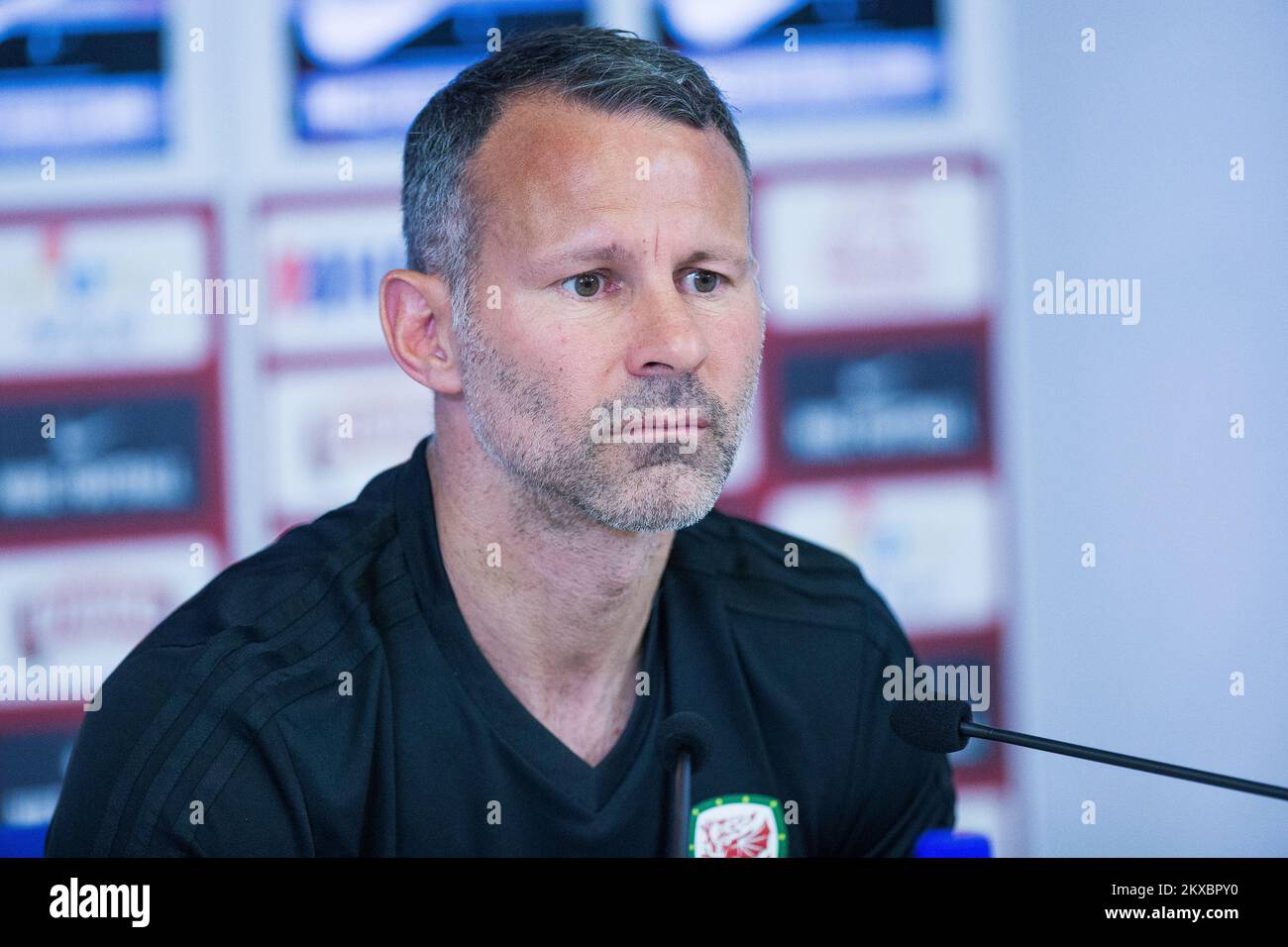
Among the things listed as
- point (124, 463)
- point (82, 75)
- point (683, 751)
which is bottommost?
point (683, 751)

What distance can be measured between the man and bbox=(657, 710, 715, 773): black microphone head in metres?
0.01

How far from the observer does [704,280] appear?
1.26 metres

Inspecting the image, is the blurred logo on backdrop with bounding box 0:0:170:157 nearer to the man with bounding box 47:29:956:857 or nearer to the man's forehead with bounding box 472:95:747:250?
the man with bounding box 47:29:956:857

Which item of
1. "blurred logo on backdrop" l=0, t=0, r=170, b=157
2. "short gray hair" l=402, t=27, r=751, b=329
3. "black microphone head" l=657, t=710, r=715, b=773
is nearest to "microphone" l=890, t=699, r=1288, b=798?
"black microphone head" l=657, t=710, r=715, b=773

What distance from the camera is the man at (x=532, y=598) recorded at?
1157 mm

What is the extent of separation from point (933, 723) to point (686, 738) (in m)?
0.21

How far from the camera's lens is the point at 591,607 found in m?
1.32

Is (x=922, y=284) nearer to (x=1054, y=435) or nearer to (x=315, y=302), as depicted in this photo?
(x=1054, y=435)

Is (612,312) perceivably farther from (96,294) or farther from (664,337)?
(96,294)

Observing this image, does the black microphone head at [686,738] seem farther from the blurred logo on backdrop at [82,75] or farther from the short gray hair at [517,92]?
the blurred logo on backdrop at [82,75]

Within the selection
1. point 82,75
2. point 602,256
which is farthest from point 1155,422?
point 82,75

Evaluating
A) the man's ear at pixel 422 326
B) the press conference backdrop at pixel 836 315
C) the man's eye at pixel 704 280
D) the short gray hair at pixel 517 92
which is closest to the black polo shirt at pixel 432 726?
the man's ear at pixel 422 326

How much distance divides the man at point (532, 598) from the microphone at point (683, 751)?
0.05 ft

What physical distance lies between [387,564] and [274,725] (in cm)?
22
